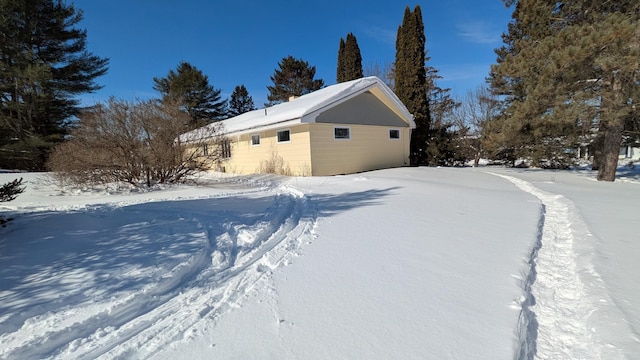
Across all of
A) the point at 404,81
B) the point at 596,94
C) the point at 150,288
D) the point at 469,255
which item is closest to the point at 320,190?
the point at 469,255

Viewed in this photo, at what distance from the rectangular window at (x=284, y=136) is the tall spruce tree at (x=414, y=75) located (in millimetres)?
9285

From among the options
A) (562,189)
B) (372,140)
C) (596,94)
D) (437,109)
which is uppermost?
(437,109)

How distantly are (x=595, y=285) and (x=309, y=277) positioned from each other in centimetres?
264

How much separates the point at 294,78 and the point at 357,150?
21014 mm

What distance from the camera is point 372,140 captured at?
45.4 ft

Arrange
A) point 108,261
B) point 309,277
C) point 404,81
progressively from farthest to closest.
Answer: point 404,81 → point 108,261 → point 309,277

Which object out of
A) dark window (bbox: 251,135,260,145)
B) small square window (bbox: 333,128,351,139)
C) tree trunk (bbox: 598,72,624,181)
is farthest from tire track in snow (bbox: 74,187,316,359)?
tree trunk (bbox: 598,72,624,181)

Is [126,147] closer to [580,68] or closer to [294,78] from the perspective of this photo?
[580,68]

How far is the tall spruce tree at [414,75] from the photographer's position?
17109 mm

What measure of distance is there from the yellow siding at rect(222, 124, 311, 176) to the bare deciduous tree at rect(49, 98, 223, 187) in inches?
147

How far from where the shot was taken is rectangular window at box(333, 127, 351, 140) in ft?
39.5

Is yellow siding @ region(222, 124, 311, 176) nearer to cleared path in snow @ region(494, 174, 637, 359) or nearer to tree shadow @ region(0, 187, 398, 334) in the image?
tree shadow @ region(0, 187, 398, 334)

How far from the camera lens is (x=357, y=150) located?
43.0 ft

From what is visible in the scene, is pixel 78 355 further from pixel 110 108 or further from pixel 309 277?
pixel 110 108
